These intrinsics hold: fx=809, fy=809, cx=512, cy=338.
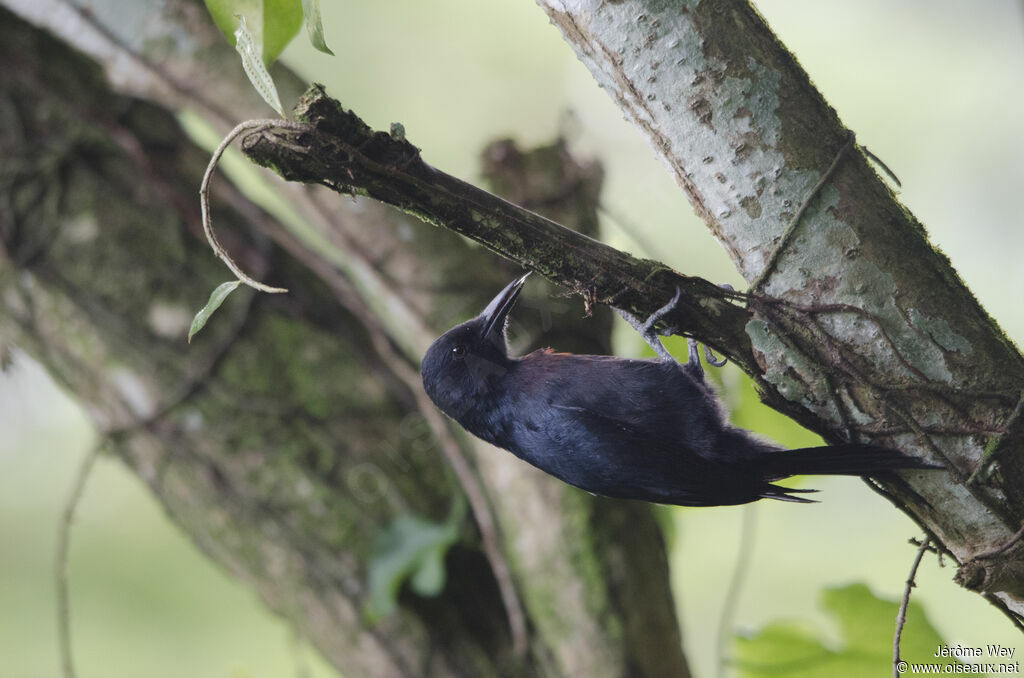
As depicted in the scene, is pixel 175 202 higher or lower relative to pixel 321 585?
higher

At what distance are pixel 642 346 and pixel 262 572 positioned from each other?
1691 millimetres

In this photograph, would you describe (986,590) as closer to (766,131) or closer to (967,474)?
(967,474)

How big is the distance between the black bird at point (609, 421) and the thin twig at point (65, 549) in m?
1.58

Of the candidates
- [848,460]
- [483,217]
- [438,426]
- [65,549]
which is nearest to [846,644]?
[848,460]

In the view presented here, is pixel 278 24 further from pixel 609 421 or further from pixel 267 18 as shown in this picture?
pixel 609 421

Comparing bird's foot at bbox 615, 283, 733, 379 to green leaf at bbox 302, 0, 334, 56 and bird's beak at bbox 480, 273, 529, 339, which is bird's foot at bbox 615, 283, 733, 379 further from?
green leaf at bbox 302, 0, 334, 56

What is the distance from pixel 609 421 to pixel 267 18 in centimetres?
130

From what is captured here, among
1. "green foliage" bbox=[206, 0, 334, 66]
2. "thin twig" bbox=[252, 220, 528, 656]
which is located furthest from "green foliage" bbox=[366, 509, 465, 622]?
"green foliage" bbox=[206, 0, 334, 66]

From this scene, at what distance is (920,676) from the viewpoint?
2.40 metres

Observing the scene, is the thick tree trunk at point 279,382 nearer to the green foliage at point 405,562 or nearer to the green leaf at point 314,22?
the green foliage at point 405,562

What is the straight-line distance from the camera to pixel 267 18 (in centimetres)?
166

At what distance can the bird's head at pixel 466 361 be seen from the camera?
8.06 ft

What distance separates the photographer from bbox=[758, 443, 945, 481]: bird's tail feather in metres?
1.71

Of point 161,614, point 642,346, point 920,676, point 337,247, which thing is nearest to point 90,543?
point 161,614
